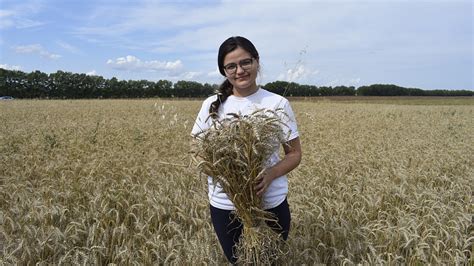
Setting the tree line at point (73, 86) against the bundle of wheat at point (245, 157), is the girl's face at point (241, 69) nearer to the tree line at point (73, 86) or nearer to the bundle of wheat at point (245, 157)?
the bundle of wheat at point (245, 157)

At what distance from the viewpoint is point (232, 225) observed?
3012mm

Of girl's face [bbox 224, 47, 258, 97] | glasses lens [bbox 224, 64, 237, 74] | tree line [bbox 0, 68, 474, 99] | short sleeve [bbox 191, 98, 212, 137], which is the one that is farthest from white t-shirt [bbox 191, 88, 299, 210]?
tree line [bbox 0, 68, 474, 99]

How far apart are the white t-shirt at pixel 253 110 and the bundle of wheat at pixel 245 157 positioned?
2.9 inches

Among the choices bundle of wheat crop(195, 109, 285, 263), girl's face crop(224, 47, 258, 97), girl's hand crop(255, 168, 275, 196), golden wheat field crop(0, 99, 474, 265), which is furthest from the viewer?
golden wheat field crop(0, 99, 474, 265)

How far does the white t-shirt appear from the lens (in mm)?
2791

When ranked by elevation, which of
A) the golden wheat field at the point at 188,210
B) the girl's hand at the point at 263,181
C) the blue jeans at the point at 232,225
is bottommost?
the golden wheat field at the point at 188,210

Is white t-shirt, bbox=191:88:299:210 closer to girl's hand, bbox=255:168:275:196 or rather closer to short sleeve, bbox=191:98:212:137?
short sleeve, bbox=191:98:212:137

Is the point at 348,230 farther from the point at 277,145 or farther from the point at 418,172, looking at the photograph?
the point at 418,172

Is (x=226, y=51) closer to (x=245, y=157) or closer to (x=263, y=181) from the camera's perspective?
(x=245, y=157)

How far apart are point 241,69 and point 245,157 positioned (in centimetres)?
66

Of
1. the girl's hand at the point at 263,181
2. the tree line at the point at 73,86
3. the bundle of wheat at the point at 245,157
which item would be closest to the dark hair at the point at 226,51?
the bundle of wheat at the point at 245,157

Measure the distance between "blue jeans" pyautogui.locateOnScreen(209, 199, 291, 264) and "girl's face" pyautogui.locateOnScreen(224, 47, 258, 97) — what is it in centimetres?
96

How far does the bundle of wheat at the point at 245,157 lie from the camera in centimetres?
247

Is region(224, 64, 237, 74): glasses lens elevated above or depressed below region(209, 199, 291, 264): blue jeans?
above
